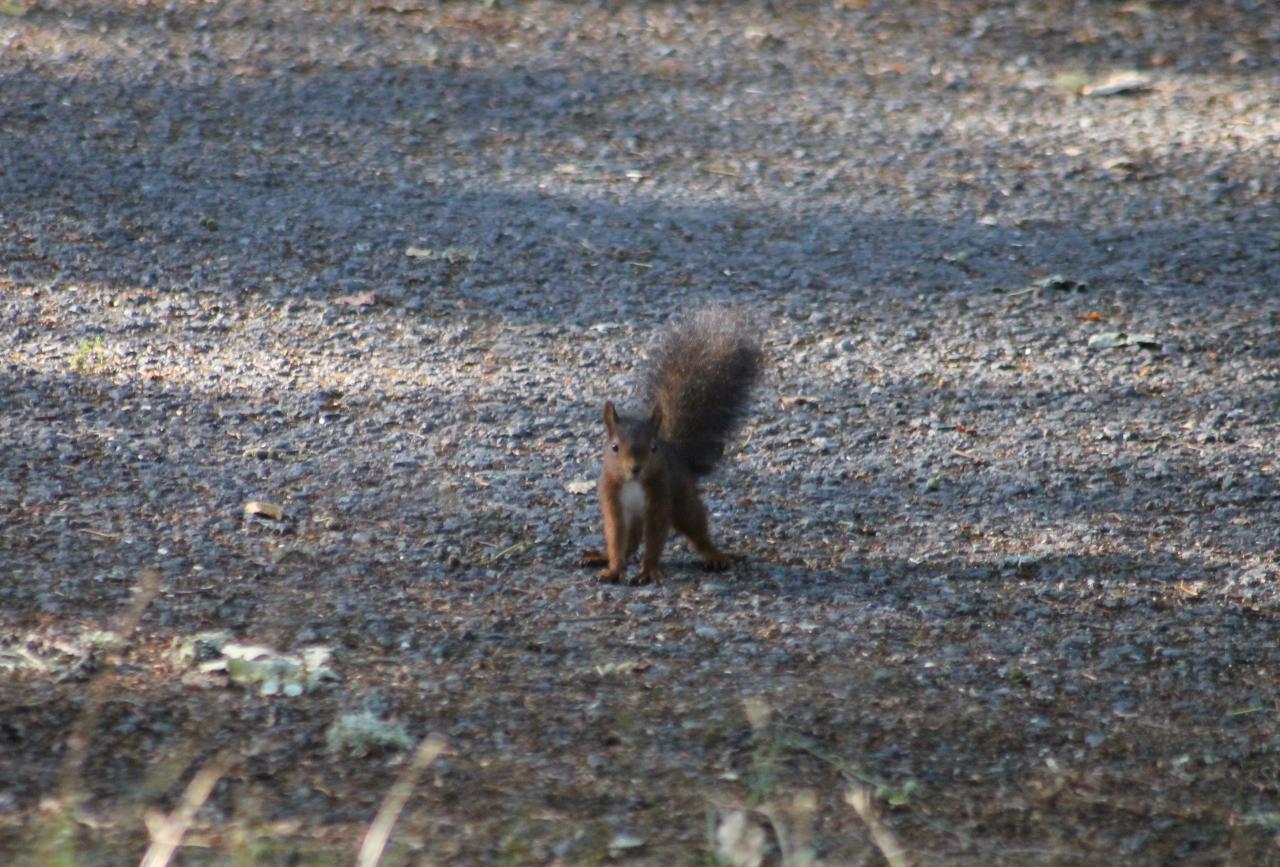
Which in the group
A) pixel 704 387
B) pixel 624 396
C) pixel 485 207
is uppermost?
pixel 704 387

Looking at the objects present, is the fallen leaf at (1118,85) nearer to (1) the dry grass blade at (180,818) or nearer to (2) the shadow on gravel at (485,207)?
(2) the shadow on gravel at (485,207)

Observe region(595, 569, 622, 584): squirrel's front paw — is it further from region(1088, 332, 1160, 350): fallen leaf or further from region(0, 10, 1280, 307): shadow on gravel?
region(1088, 332, 1160, 350): fallen leaf

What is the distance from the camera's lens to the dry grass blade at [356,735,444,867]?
7.12ft

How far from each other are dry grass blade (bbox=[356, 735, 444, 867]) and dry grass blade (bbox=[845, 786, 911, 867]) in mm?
663

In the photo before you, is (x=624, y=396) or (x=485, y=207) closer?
(x=624, y=396)

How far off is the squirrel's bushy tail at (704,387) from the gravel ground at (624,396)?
0.29 meters

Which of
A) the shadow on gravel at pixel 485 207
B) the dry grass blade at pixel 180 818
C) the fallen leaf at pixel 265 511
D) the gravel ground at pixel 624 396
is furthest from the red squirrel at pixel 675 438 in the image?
the shadow on gravel at pixel 485 207

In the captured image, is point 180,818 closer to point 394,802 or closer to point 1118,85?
point 394,802

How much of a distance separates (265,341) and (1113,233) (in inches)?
138

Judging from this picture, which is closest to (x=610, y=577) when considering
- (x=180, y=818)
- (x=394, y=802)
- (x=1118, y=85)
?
(x=394, y=802)

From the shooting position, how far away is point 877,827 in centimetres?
255

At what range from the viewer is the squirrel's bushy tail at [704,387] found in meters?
3.96

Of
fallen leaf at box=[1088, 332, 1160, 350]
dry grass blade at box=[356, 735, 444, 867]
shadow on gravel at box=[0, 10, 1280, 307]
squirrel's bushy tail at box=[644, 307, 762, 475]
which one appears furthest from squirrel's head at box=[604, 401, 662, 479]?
fallen leaf at box=[1088, 332, 1160, 350]

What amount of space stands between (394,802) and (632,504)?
1.36 meters
